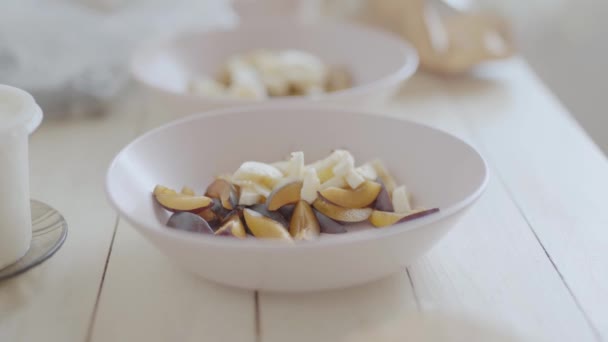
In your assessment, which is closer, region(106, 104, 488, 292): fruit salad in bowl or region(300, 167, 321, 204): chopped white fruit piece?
region(106, 104, 488, 292): fruit salad in bowl

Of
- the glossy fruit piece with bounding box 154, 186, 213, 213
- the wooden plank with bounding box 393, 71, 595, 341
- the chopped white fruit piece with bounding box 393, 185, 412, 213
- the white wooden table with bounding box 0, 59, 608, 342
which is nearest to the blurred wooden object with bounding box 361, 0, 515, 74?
Result: the white wooden table with bounding box 0, 59, 608, 342

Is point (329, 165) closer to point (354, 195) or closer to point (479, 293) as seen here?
point (354, 195)

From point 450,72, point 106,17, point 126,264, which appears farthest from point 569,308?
point 106,17

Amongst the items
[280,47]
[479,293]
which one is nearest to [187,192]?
[479,293]

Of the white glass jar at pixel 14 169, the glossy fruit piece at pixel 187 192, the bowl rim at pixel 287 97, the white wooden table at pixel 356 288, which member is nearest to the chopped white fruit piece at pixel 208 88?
the bowl rim at pixel 287 97

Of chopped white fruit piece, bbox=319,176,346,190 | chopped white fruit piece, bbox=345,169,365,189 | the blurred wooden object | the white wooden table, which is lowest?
the blurred wooden object

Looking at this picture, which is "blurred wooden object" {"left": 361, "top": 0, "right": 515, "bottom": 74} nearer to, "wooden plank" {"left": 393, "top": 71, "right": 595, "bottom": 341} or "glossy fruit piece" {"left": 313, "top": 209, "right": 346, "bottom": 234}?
"wooden plank" {"left": 393, "top": 71, "right": 595, "bottom": 341}

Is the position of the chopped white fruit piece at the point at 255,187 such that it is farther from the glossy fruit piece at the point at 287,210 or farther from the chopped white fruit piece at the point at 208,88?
the chopped white fruit piece at the point at 208,88

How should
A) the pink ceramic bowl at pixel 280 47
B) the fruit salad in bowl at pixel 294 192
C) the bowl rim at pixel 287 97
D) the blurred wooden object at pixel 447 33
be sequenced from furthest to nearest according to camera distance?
the blurred wooden object at pixel 447 33 < the pink ceramic bowl at pixel 280 47 < the bowl rim at pixel 287 97 < the fruit salad in bowl at pixel 294 192
